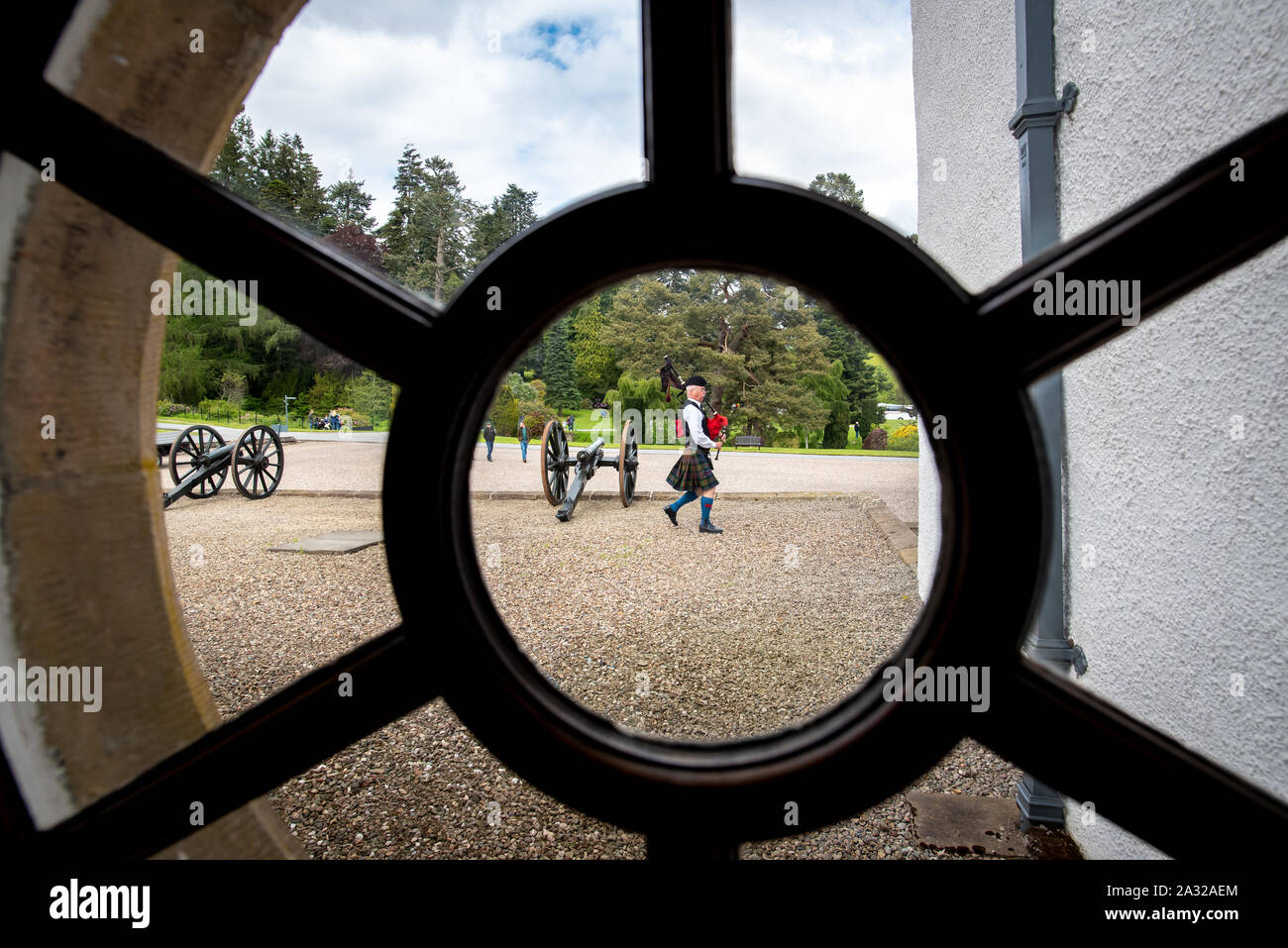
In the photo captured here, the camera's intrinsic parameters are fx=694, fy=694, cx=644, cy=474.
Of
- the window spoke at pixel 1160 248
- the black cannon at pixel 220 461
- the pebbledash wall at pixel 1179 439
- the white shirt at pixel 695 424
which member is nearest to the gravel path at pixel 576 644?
the window spoke at pixel 1160 248

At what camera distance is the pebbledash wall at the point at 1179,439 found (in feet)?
4.02

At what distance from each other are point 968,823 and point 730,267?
2.37 meters

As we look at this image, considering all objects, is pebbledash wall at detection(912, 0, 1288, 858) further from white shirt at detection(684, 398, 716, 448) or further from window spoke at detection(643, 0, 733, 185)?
white shirt at detection(684, 398, 716, 448)

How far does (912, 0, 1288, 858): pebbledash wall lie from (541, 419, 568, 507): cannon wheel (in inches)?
259

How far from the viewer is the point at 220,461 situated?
361 inches

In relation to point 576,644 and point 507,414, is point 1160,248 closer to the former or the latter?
point 576,644

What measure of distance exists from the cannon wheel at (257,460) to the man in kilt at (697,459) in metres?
5.91

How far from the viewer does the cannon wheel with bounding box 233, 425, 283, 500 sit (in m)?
9.29

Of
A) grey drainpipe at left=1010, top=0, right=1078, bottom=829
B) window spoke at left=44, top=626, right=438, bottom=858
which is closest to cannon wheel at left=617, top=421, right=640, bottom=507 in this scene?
grey drainpipe at left=1010, top=0, right=1078, bottom=829

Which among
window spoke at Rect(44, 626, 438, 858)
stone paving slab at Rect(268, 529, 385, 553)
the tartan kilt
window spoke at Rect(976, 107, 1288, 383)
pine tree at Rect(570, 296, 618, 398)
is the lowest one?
stone paving slab at Rect(268, 529, 385, 553)

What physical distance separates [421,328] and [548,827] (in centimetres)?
220

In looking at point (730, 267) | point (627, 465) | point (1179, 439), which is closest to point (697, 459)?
point (627, 465)

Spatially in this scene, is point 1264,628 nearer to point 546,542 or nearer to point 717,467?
point 546,542

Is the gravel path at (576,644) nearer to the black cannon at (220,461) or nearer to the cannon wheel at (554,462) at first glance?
the cannon wheel at (554,462)
